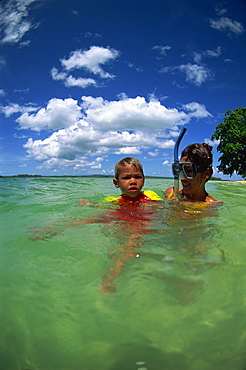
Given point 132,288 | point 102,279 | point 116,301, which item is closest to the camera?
point 116,301

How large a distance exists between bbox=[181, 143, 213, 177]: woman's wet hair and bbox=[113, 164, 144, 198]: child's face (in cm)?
87

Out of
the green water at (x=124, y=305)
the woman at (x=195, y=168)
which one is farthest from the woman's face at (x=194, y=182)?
the green water at (x=124, y=305)

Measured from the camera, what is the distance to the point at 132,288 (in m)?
1.52

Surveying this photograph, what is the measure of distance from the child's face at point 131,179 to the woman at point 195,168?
0.70m

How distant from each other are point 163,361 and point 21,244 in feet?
5.51

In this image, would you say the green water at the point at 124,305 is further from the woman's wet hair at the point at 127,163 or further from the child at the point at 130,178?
the woman's wet hair at the point at 127,163

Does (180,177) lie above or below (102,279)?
above

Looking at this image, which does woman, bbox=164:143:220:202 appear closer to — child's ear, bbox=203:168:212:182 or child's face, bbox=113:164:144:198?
child's ear, bbox=203:168:212:182

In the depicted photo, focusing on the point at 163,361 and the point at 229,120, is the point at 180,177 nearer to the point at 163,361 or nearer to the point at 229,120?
the point at 163,361

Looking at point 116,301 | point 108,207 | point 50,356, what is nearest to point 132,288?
point 116,301

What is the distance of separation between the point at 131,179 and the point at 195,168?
1.04 metres

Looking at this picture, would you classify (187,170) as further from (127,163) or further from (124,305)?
(124,305)

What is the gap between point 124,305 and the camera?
4.52 feet

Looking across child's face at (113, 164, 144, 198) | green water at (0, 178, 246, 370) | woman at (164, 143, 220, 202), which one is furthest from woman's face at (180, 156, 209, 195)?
green water at (0, 178, 246, 370)
